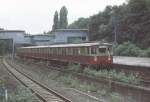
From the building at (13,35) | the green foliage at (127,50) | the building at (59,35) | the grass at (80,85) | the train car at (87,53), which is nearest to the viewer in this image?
the grass at (80,85)

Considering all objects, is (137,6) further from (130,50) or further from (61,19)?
(61,19)

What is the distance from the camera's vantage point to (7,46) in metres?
118

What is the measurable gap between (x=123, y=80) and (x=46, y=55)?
2623cm

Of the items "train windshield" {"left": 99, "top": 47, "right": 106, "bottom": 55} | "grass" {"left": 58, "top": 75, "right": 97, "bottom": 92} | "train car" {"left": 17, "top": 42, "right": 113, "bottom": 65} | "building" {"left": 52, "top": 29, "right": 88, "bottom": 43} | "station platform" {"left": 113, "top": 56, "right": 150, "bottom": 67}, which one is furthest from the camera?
"building" {"left": 52, "top": 29, "right": 88, "bottom": 43}

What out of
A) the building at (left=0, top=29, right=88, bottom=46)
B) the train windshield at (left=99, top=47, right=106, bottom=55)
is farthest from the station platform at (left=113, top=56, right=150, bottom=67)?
the building at (left=0, top=29, right=88, bottom=46)

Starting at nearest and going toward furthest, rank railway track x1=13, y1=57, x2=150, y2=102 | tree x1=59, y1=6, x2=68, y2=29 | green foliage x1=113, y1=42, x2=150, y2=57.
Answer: railway track x1=13, y1=57, x2=150, y2=102
green foliage x1=113, y1=42, x2=150, y2=57
tree x1=59, y1=6, x2=68, y2=29

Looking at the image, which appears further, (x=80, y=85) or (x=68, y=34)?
(x=68, y=34)

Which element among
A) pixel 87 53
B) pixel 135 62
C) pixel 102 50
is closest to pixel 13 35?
pixel 135 62

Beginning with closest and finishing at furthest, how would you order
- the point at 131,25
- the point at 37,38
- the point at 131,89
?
1. the point at 131,89
2. the point at 131,25
3. the point at 37,38

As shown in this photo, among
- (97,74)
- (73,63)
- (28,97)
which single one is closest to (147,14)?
(73,63)

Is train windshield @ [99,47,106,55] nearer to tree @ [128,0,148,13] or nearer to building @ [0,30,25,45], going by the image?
tree @ [128,0,148,13]

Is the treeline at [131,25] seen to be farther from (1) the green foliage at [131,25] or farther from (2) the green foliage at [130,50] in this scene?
(2) the green foliage at [130,50]

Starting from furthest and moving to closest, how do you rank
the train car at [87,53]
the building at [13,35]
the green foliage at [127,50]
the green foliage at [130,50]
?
the building at [13,35] → the green foliage at [127,50] → the green foliage at [130,50] → the train car at [87,53]

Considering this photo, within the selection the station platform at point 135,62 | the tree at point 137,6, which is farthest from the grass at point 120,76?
the tree at point 137,6
